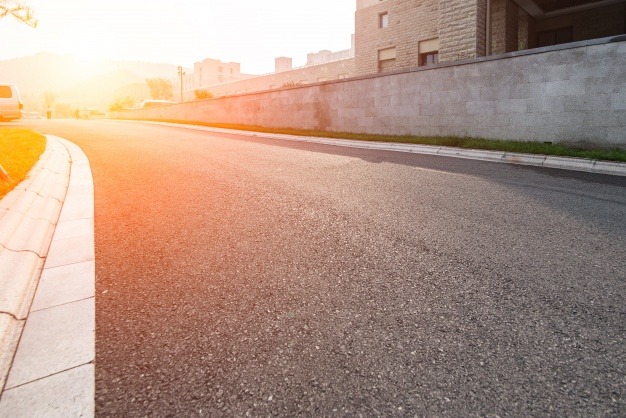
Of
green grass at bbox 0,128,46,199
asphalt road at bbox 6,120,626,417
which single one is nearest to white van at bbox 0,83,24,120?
green grass at bbox 0,128,46,199

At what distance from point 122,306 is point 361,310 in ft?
4.66

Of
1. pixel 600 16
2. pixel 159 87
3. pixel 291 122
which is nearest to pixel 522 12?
pixel 600 16

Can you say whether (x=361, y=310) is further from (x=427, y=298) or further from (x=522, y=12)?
(x=522, y=12)

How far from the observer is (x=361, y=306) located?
200 cm

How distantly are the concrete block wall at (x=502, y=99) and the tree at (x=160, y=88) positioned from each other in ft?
251

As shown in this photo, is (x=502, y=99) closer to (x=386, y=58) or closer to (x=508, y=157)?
(x=508, y=157)

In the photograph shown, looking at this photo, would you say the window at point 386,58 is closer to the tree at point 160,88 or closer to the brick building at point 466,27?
the brick building at point 466,27

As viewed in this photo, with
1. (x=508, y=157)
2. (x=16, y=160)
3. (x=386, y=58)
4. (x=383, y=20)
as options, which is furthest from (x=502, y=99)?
(x=383, y=20)

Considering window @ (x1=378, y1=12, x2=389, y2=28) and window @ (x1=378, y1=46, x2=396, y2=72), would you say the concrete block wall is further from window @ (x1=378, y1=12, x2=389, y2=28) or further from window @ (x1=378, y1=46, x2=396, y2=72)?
window @ (x1=378, y1=12, x2=389, y2=28)

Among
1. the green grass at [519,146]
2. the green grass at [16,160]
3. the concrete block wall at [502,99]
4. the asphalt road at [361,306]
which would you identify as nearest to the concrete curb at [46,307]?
the asphalt road at [361,306]

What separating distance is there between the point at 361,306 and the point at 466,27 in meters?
15.5

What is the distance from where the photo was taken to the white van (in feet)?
70.2

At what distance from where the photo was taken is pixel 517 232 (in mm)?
3264

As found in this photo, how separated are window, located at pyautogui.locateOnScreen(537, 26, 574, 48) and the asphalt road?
18.5 metres
